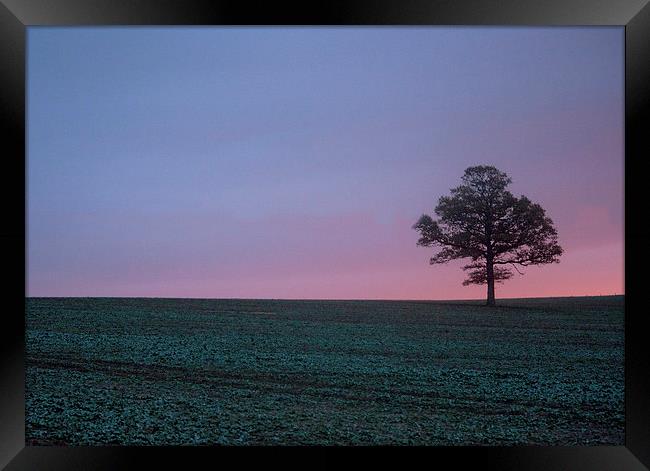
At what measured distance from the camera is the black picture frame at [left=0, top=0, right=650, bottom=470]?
7508mm

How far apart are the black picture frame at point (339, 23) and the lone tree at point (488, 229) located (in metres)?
20.4

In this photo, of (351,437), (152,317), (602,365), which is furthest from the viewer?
(152,317)

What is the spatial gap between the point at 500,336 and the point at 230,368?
9.97 m

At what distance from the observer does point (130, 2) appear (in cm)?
763

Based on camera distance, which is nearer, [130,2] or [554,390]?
[130,2]

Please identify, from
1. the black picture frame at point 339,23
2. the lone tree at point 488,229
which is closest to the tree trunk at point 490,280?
the lone tree at point 488,229

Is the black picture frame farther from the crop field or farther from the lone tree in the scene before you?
the lone tree

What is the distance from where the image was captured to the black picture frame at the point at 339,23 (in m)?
7.51

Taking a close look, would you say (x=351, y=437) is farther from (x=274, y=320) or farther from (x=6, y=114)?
(x=274, y=320)

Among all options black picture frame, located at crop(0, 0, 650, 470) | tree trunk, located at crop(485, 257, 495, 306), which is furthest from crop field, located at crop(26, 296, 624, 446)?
tree trunk, located at crop(485, 257, 495, 306)

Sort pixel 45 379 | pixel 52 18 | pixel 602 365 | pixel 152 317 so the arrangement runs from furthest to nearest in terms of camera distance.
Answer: pixel 152 317 → pixel 602 365 → pixel 45 379 → pixel 52 18

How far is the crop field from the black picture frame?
7.97 ft

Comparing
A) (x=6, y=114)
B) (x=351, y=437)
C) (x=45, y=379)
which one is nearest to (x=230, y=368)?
(x=45, y=379)

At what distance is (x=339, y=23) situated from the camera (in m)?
7.65
